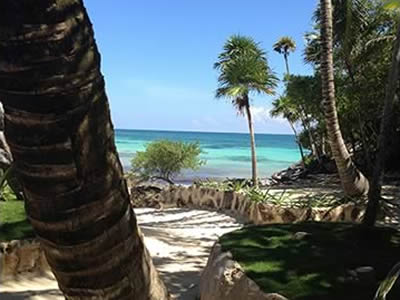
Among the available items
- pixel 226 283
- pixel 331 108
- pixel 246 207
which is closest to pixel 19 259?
pixel 226 283

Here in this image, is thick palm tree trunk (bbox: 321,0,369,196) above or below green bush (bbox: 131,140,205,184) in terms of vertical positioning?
above

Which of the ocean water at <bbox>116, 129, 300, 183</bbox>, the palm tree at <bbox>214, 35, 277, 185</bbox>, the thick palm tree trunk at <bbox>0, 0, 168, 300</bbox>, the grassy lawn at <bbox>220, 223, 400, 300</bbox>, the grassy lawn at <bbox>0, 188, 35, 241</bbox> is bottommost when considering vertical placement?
the ocean water at <bbox>116, 129, 300, 183</bbox>

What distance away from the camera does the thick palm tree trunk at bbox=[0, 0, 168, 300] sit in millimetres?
1251

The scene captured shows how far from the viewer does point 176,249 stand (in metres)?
10.2

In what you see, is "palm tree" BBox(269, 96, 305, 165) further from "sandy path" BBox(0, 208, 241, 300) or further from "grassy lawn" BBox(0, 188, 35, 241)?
"grassy lawn" BBox(0, 188, 35, 241)

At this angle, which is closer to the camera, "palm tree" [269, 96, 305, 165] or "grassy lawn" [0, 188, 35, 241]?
"grassy lawn" [0, 188, 35, 241]

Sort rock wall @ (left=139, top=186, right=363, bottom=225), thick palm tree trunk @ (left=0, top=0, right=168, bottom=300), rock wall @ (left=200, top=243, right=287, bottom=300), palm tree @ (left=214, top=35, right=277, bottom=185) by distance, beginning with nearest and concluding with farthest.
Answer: thick palm tree trunk @ (left=0, top=0, right=168, bottom=300)
rock wall @ (left=200, top=243, right=287, bottom=300)
rock wall @ (left=139, top=186, right=363, bottom=225)
palm tree @ (left=214, top=35, right=277, bottom=185)

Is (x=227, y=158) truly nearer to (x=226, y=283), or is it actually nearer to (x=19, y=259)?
(x=19, y=259)

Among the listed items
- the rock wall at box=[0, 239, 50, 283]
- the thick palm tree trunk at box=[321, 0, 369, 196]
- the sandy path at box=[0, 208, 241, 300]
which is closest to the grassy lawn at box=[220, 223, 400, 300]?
the sandy path at box=[0, 208, 241, 300]

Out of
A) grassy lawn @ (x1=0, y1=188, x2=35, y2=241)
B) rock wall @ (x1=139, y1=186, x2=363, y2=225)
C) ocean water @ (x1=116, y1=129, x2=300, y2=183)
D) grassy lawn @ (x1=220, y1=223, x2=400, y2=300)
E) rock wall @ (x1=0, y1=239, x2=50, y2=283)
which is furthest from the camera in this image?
ocean water @ (x1=116, y1=129, x2=300, y2=183)

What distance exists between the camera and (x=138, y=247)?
5.31ft

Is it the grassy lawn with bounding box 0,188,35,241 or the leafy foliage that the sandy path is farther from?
the leafy foliage

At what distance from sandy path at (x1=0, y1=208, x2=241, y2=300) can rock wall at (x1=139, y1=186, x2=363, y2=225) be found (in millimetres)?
413

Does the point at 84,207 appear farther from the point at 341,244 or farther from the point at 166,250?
the point at 166,250
